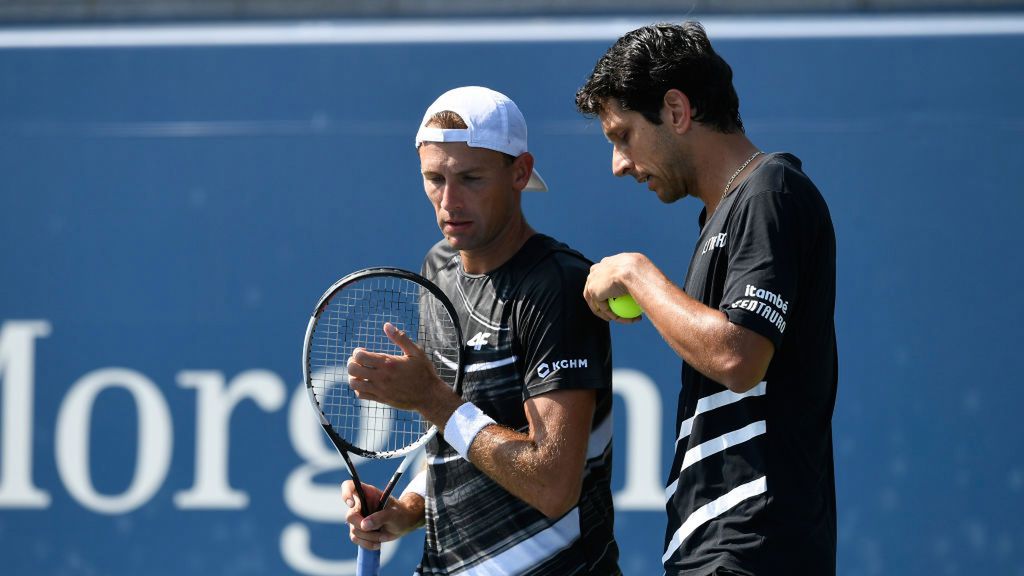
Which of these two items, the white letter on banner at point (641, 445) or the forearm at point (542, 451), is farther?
the white letter on banner at point (641, 445)

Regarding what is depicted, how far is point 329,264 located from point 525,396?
71.6 inches

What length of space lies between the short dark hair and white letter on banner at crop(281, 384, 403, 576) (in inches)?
79.3

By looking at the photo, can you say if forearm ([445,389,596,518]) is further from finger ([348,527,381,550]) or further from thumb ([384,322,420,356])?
finger ([348,527,381,550])

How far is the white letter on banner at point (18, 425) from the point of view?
379cm

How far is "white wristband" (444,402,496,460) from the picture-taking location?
2.04 metres

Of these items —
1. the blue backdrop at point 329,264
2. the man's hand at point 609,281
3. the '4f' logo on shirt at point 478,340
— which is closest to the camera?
the man's hand at point 609,281

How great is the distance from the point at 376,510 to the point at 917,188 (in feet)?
6.98

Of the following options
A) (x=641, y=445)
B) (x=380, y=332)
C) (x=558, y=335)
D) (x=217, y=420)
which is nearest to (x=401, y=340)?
(x=558, y=335)

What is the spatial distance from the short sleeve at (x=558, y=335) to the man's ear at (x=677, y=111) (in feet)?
1.07

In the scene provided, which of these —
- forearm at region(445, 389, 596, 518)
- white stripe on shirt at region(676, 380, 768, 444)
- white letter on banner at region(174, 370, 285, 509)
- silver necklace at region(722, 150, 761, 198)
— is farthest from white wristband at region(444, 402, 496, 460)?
white letter on banner at region(174, 370, 285, 509)

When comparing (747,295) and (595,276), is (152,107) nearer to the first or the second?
(595,276)

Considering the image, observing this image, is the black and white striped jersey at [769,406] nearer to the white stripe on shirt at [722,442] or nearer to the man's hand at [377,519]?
the white stripe on shirt at [722,442]

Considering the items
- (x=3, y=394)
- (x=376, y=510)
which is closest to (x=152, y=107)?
(x=3, y=394)

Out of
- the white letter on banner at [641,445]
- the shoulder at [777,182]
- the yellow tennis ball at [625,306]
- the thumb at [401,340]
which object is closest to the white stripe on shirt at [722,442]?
the yellow tennis ball at [625,306]
